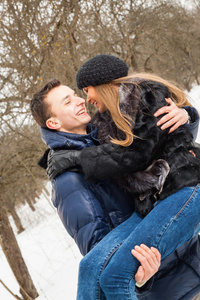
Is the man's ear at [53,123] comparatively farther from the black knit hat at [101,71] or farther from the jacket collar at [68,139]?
the black knit hat at [101,71]

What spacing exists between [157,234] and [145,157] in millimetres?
451

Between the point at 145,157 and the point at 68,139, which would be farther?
the point at 68,139

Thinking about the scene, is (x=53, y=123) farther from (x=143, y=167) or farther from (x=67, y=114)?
(x=143, y=167)

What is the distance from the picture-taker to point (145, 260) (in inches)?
56.0

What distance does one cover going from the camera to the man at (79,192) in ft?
5.47

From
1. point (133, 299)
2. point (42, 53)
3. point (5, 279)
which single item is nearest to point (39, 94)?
point (133, 299)

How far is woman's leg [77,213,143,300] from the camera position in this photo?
150cm

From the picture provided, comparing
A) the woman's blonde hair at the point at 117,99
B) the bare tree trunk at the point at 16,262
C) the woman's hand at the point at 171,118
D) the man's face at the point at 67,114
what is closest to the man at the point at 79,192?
the man's face at the point at 67,114

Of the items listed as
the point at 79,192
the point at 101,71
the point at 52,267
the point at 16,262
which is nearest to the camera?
the point at 79,192

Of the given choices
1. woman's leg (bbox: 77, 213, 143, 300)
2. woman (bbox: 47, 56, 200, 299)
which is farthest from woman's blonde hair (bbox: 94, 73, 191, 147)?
woman's leg (bbox: 77, 213, 143, 300)

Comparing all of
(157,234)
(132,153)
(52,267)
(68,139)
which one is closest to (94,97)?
(68,139)

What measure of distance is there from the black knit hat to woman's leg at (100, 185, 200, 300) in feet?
3.03

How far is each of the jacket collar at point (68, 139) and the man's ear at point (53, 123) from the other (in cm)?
4

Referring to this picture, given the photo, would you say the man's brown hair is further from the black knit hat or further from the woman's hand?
the woman's hand
